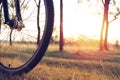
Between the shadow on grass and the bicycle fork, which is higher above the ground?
the bicycle fork

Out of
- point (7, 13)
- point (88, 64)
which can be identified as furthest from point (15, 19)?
point (88, 64)

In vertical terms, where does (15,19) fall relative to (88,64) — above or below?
above

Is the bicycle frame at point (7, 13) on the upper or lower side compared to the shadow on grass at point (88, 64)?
upper

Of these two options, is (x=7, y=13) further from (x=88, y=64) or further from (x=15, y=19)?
(x=88, y=64)

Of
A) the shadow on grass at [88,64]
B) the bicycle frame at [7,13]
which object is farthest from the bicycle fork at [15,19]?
the shadow on grass at [88,64]

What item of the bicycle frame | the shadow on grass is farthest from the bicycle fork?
the shadow on grass

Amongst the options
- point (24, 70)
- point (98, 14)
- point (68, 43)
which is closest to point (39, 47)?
point (24, 70)

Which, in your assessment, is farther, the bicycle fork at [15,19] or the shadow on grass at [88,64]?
the shadow on grass at [88,64]

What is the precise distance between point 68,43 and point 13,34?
5173 centimetres

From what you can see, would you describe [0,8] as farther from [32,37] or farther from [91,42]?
[91,42]

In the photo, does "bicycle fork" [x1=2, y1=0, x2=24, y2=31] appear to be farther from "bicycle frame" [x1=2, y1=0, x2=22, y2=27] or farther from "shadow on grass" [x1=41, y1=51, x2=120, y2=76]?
"shadow on grass" [x1=41, y1=51, x2=120, y2=76]

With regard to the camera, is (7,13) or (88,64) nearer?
(7,13)

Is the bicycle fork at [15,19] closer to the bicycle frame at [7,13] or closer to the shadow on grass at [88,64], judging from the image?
the bicycle frame at [7,13]

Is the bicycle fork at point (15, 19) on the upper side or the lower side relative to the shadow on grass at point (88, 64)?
upper
